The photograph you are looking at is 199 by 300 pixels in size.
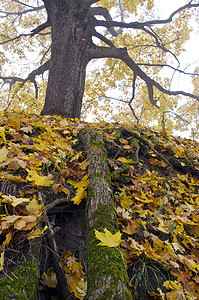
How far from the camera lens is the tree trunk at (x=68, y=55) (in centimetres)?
387

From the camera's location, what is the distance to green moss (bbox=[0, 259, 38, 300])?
0.69 m

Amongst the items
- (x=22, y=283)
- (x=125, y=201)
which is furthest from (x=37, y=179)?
(x=125, y=201)

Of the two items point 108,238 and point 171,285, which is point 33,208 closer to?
point 108,238

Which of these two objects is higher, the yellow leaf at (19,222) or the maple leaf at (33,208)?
the maple leaf at (33,208)

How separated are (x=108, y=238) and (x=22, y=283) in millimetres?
422

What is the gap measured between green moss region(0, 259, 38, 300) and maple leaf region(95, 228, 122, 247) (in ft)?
1.06

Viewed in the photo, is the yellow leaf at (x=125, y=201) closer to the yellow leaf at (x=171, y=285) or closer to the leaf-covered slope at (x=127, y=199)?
the leaf-covered slope at (x=127, y=199)

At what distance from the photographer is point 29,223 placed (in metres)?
0.93

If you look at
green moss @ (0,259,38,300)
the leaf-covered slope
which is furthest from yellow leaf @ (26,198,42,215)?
green moss @ (0,259,38,300)

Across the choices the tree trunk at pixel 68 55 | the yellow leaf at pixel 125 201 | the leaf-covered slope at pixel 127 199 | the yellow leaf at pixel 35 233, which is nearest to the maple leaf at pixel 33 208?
the leaf-covered slope at pixel 127 199

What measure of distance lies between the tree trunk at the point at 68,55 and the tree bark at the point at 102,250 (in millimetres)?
2555

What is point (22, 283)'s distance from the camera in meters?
0.75

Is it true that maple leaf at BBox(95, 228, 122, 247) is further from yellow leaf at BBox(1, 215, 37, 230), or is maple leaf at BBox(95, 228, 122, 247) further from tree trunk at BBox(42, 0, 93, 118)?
tree trunk at BBox(42, 0, 93, 118)

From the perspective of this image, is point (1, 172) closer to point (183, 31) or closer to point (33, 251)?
point (33, 251)
